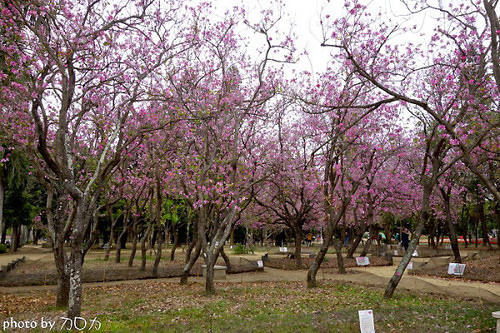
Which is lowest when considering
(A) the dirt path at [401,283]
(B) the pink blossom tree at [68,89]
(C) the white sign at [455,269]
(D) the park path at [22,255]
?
(D) the park path at [22,255]

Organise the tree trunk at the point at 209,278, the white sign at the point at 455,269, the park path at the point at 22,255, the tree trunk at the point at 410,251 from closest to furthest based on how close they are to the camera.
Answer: the tree trunk at the point at 410,251 → the tree trunk at the point at 209,278 → the white sign at the point at 455,269 → the park path at the point at 22,255

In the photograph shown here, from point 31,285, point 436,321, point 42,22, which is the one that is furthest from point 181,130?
point 436,321

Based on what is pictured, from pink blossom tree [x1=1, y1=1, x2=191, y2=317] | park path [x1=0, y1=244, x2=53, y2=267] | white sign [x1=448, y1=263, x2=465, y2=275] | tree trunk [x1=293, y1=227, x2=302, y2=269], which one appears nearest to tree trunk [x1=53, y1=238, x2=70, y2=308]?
pink blossom tree [x1=1, y1=1, x2=191, y2=317]

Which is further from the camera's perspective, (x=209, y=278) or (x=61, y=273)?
(x=209, y=278)

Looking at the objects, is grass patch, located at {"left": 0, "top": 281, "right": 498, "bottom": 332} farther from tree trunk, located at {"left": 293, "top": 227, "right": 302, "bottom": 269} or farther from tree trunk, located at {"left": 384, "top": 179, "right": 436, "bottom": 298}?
tree trunk, located at {"left": 293, "top": 227, "right": 302, "bottom": 269}

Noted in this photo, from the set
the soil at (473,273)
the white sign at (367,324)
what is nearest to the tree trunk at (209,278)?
the white sign at (367,324)

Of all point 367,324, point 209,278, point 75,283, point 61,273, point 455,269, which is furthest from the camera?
point 455,269

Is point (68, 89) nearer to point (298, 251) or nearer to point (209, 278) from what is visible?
point (209, 278)

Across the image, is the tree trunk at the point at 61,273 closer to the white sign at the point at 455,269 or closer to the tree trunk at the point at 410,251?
the tree trunk at the point at 410,251

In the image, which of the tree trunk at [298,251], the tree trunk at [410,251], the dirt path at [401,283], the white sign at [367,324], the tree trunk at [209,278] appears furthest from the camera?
the tree trunk at [298,251]

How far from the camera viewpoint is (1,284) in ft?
44.6

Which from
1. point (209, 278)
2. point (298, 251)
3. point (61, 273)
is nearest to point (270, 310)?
point (209, 278)

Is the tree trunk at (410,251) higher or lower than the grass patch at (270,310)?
higher

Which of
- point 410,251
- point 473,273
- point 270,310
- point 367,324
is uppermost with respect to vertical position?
point 410,251
